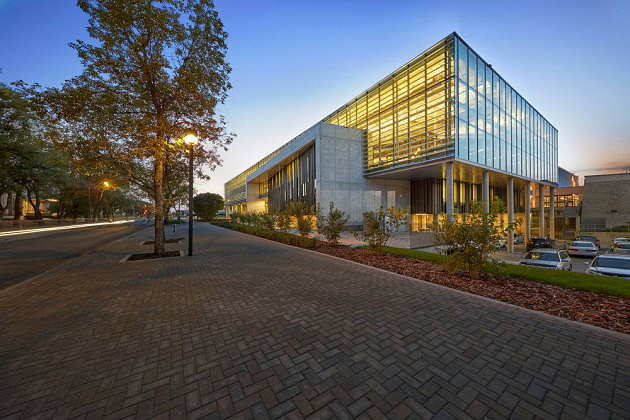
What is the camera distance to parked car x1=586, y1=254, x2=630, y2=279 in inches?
287

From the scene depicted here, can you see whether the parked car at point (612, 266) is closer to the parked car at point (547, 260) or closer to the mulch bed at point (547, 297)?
the parked car at point (547, 260)

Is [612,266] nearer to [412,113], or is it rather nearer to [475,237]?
[475,237]

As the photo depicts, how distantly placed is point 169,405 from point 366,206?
25.8m

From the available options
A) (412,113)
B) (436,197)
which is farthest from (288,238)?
(436,197)

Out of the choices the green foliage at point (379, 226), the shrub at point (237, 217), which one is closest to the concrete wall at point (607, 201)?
the green foliage at point (379, 226)

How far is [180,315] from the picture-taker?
4.31 metres

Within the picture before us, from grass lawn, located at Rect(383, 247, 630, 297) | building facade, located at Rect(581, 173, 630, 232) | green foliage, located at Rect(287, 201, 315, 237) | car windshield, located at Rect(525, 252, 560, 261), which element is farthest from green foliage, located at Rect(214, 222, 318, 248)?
building facade, located at Rect(581, 173, 630, 232)

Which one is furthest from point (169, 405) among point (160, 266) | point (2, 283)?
point (2, 283)

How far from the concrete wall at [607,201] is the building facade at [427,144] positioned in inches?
369

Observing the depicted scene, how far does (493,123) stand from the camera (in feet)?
74.1

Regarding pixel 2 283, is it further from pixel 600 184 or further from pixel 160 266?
pixel 600 184

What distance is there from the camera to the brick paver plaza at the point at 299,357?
7.30 ft

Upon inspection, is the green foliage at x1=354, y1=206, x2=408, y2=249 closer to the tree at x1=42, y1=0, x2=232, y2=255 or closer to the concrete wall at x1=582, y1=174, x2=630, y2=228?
the tree at x1=42, y1=0, x2=232, y2=255

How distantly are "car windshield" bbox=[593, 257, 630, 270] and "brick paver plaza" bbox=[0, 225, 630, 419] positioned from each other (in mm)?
7148
